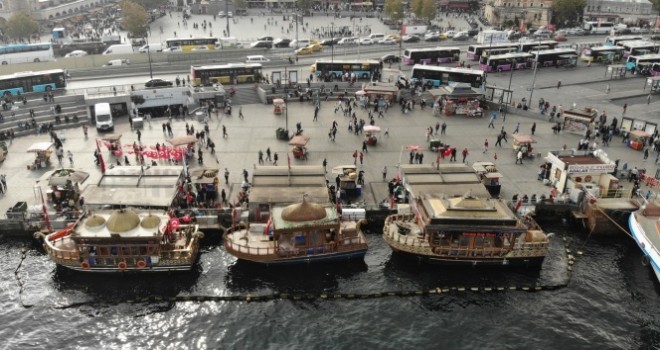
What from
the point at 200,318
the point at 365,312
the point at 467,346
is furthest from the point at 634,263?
the point at 200,318

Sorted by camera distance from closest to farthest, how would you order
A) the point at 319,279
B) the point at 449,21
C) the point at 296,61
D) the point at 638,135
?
the point at 319,279 → the point at 638,135 → the point at 296,61 → the point at 449,21

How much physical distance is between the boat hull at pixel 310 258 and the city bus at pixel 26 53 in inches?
2716

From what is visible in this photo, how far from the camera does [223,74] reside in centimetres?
7300

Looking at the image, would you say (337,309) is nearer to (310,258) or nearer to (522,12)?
(310,258)

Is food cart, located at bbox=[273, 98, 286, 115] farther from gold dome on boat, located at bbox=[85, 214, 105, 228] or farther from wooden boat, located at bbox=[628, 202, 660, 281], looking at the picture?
wooden boat, located at bbox=[628, 202, 660, 281]

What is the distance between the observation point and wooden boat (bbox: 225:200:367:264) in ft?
112

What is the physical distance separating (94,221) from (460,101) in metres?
45.0

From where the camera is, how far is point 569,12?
123562 millimetres

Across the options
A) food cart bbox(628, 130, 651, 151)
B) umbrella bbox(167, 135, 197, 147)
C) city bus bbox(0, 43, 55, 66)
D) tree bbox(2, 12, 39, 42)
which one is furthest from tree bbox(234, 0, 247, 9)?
food cart bbox(628, 130, 651, 151)

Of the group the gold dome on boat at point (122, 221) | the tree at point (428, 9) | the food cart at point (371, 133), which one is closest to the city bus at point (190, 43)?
the food cart at point (371, 133)

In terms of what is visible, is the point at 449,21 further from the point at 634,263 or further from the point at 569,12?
the point at 634,263

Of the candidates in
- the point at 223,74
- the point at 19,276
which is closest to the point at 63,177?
the point at 19,276

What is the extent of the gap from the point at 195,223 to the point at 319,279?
10.7 metres

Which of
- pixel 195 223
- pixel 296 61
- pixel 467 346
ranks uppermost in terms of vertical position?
pixel 296 61
